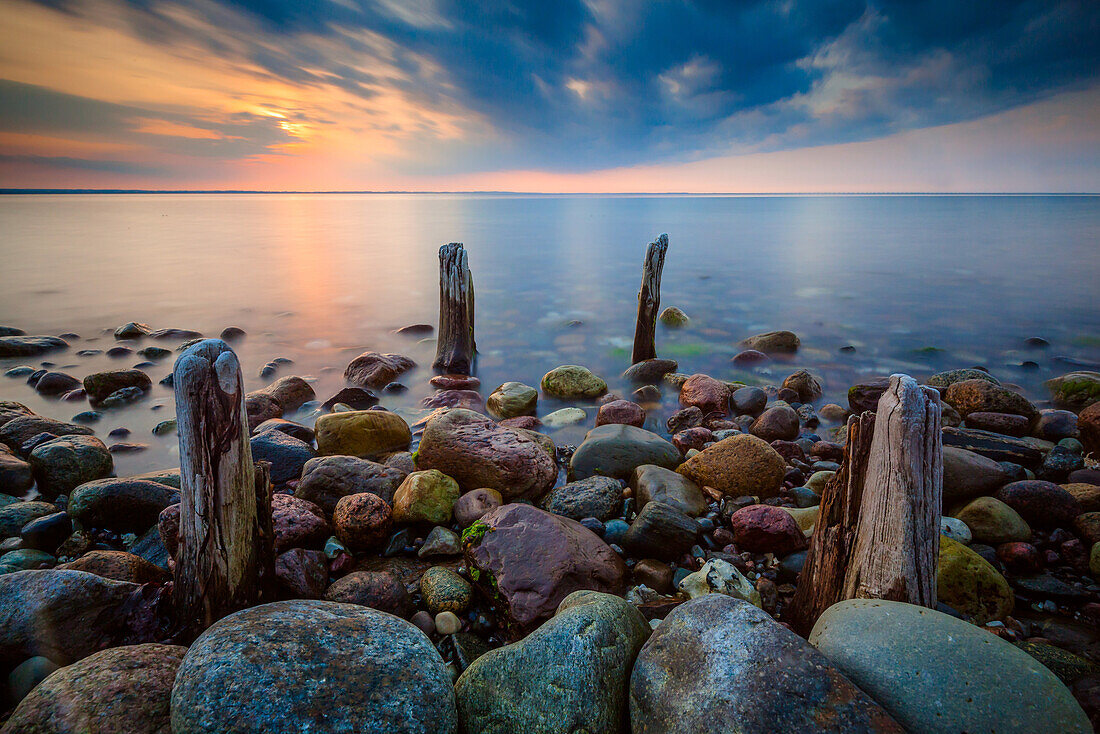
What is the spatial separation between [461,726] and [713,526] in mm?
3627

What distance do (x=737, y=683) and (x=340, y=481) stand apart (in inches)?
185

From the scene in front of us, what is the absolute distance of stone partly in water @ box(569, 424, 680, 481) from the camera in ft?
23.0

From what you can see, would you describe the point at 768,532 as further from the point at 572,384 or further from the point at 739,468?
the point at 572,384

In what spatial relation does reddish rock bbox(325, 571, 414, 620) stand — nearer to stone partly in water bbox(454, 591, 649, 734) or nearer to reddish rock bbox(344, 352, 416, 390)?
stone partly in water bbox(454, 591, 649, 734)

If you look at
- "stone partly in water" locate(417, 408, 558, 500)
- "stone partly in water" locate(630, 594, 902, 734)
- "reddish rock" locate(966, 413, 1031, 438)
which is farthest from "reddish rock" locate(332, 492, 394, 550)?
"reddish rock" locate(966, 413, 1031, 438)

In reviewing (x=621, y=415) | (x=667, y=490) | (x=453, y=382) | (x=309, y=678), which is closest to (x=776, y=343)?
(x=621, y=415)

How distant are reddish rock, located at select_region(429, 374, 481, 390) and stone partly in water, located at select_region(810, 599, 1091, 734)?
9.76 meters

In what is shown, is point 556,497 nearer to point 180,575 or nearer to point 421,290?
point 180,575

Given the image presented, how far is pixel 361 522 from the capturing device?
5152mm

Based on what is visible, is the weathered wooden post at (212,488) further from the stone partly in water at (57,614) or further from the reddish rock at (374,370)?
the reddish rock at (374,370)

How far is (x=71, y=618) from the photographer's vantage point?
344 cm

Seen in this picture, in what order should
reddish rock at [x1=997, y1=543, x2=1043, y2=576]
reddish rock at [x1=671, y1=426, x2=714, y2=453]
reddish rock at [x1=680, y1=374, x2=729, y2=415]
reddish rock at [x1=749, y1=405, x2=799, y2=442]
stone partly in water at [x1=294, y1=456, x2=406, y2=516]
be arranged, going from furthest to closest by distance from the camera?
reddish rock at [x1=680, y1=374, x2=729, y2=415] < reddish rock at [x1=749, y1=405, x2=799, y2=442] < reddish rock at [x1=671, y1=426, x2=714, y2=453] < stone partly in water at [x1=294, y1=456, x2=406, y2=516] < reddish rock at [x1=997, y1=543, x2=1043, y2=576]

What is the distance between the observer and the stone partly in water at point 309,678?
242cm

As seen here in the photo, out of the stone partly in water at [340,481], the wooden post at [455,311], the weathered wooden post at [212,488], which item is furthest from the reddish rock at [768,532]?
the wooden post at [455,311]
